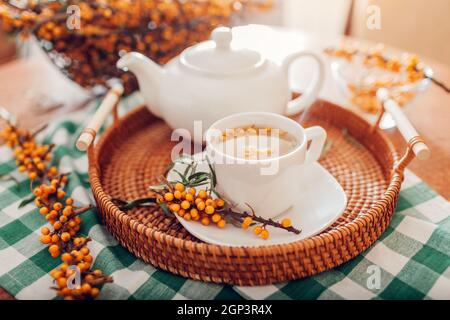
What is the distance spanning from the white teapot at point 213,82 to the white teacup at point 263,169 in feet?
0.25

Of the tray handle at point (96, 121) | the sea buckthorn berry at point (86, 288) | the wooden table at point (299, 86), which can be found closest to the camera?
the sea buckthorn berry at point (86, 288)

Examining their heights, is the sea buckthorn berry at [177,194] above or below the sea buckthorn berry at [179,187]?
below

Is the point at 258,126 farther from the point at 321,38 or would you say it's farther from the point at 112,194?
the point at 321,38

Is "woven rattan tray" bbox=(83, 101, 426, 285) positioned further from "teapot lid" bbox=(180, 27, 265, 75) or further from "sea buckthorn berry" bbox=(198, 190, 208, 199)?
"teapot lid" bbox=(180, 27, 265, 75)

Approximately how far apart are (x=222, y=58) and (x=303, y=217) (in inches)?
10.0

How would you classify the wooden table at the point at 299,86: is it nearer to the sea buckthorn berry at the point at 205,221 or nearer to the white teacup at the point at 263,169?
the white teacup at the point at 263,169

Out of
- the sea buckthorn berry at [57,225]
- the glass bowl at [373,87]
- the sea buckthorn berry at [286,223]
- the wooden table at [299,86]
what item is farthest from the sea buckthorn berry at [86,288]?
the glass bowl at [373,87]

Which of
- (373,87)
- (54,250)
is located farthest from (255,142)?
(373,87)

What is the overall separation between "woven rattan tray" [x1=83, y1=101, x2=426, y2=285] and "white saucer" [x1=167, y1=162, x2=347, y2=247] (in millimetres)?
16

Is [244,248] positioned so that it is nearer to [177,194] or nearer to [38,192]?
[177,194]

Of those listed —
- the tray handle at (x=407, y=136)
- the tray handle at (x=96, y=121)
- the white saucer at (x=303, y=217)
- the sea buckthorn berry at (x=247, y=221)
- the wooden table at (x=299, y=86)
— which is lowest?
the wooden table at (x=299, y=86)

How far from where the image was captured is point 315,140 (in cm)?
52

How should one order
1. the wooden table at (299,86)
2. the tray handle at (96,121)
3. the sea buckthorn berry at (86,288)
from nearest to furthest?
1. the sea buckthorn berry at (86,288)
2. the tray handle at (96,121)
3. the wooden table at (299,86)

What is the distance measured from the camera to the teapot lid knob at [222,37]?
602 millimetres
